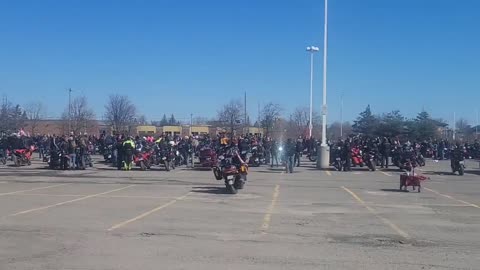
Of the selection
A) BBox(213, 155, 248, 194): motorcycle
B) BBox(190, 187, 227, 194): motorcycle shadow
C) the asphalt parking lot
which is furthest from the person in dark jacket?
BBox(213, 155, 248, 194): motorcycle

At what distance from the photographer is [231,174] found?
17.6m

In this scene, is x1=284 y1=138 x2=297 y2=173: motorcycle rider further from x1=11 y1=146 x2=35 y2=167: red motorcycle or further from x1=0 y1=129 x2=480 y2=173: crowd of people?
x1=11 y1=146 x2=35 y2=167: red motorcycle

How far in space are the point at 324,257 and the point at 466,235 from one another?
3746 mm

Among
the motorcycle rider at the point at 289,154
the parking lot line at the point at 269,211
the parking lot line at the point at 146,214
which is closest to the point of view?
the parking lot line at the point at 146,214

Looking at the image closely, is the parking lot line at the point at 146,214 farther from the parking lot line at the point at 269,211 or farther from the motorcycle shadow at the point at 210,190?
the parking lot line at the point at 269,211

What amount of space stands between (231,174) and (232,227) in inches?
255

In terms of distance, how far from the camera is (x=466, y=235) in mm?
10828

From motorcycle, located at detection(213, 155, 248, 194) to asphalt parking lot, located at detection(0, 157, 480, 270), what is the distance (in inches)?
16.3

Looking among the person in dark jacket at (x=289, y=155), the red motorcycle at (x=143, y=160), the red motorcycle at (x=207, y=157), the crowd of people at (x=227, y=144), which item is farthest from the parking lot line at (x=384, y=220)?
the red motorcycle at (x=143, y=160)

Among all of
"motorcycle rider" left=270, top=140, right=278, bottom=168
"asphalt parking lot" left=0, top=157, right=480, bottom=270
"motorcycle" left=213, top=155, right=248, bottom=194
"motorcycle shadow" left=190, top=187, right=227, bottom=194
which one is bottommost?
"asphalt parking lot" left=0, top=157, right=480, bottom=270

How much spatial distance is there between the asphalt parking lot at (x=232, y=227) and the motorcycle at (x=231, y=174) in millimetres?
413

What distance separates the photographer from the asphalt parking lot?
27.0 feet

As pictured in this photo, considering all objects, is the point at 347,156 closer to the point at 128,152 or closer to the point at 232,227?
the point at 128,152

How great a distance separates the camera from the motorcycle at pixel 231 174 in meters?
17.6
